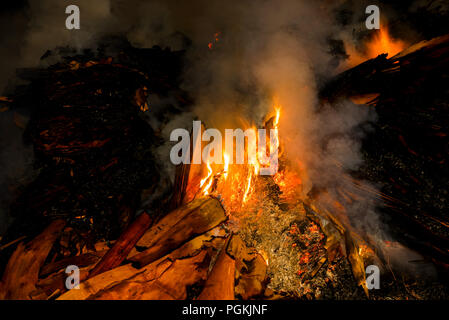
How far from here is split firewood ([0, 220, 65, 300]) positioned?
2045 mm

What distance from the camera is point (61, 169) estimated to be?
2.48m

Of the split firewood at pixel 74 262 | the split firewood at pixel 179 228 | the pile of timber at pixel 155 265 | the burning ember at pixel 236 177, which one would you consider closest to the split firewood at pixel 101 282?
the pile of timber at pixel 155 265

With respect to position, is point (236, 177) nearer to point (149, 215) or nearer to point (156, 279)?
point (149, 215)

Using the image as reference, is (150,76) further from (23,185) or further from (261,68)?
(23,185)

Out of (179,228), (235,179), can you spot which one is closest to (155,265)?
(179,228)

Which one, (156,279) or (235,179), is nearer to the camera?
(156,279)

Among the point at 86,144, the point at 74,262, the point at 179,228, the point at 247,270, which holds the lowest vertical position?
the point at 247,270

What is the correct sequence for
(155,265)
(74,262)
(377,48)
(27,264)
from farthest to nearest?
(377,48) < (74,262) < (27,264) < (155,265)

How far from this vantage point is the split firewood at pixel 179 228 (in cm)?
213

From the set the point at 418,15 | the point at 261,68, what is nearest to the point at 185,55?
the point at 261,68

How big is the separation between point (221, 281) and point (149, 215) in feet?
4.53

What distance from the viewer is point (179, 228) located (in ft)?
7.39

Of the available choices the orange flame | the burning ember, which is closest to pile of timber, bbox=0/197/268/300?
the burning ember

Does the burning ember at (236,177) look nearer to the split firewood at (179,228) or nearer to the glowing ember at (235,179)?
the glowing ember at (235,179)
